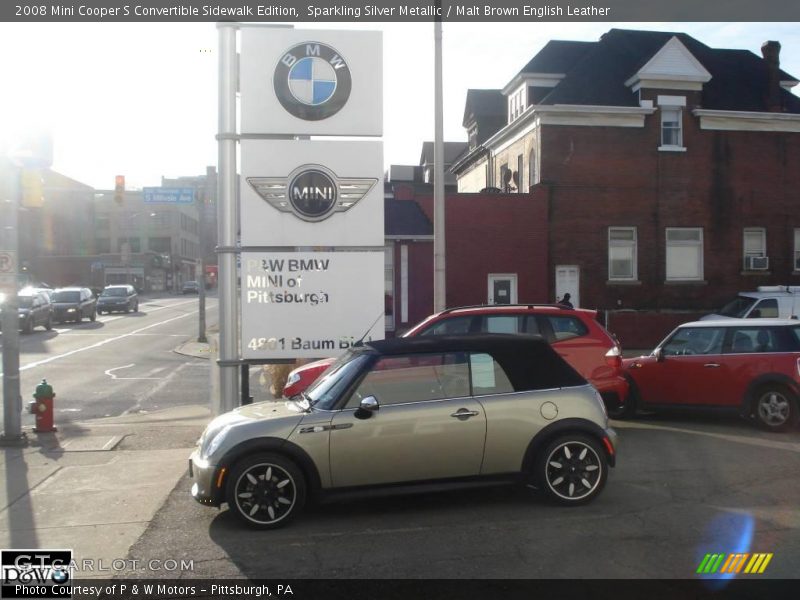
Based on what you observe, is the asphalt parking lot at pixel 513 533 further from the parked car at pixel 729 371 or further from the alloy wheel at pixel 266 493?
the parked car at pixel 729 371

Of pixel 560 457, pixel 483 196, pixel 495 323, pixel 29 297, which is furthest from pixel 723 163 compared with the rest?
pixel 29 297

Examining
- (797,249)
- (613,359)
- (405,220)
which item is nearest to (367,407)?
(613,359)

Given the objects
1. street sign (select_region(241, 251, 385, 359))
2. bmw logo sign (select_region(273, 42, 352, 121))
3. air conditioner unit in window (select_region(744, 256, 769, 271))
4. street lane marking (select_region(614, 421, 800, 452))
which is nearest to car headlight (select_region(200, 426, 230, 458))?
street sign (select_region(241, 251, 385, 359))

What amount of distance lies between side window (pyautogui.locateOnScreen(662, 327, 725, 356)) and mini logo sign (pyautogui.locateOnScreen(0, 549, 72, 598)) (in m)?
9.10

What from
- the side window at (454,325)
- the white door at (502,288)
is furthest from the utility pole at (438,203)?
the white door at (502,288)

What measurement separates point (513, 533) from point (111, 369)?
16762mm

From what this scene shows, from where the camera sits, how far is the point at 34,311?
32031mm

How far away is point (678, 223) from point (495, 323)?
61.8ft

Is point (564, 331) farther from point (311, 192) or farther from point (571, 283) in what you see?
point (571, 283)

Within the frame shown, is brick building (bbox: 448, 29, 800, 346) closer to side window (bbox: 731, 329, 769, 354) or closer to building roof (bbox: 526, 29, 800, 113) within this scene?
building roof (bbox: 526, 29, 800, 113)

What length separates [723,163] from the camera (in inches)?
1106

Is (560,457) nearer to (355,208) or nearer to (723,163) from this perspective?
(355,208)

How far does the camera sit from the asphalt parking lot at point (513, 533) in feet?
18.5

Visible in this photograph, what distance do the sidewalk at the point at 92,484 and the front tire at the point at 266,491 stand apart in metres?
0.91
